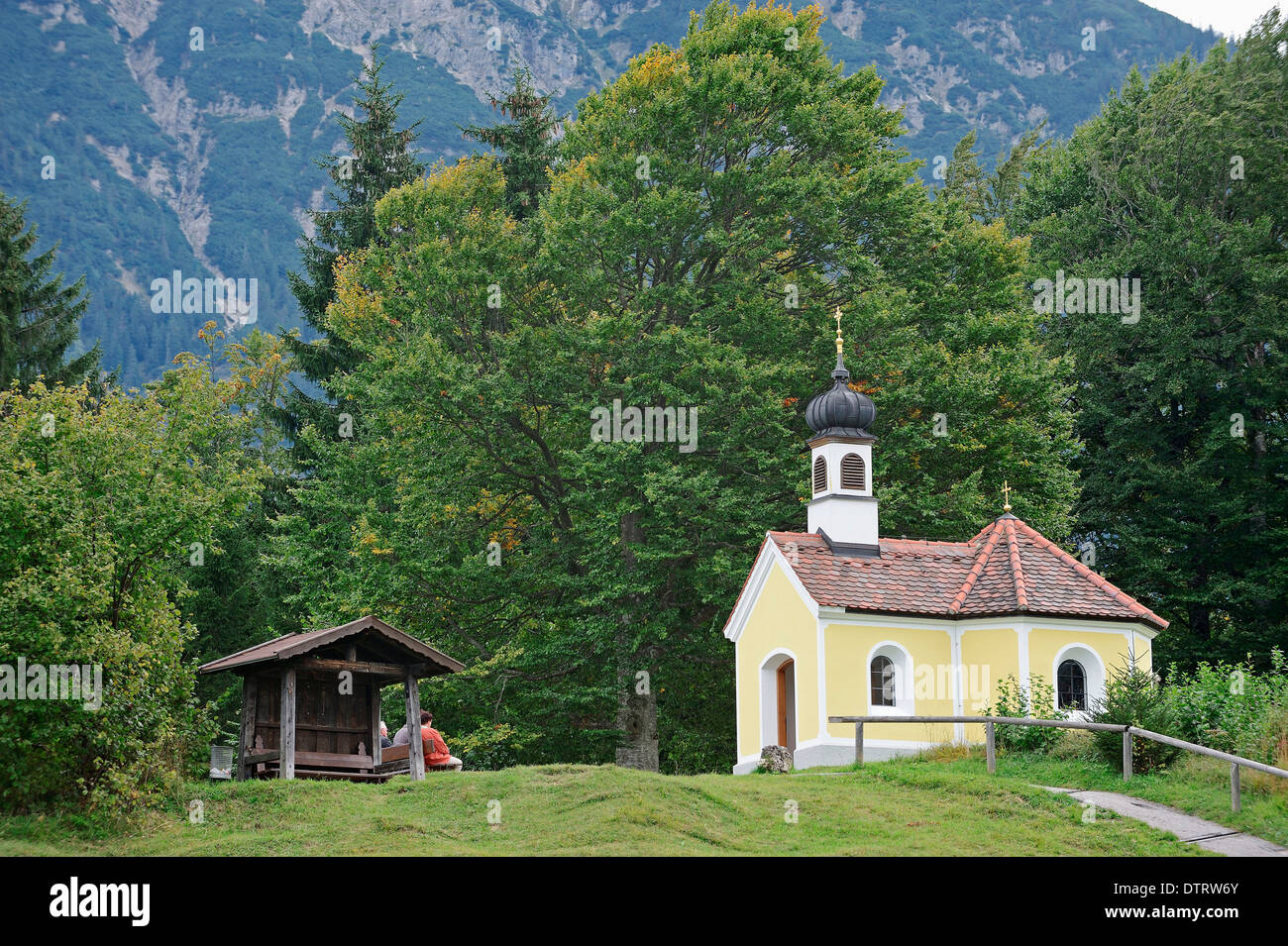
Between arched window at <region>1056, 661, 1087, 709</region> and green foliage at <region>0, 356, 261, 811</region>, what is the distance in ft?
54.5

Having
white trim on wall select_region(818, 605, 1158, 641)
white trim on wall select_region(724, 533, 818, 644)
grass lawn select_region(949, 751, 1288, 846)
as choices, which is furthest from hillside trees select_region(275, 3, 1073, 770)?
grass lawn select_region(949, 751, 1288, 846)

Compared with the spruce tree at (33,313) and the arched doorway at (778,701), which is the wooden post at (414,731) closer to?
the arched doorway at (778,701)

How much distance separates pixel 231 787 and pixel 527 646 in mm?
15564

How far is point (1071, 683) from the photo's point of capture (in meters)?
28.6

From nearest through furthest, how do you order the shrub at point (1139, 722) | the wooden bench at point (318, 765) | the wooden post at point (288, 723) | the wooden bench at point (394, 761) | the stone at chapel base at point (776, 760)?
the shrub at point (1139, 722)
the wooden post at point (288, 723)
the wooden bench at point (318, 765)
the wooden bench at point (394, 761)
the stone at chapel base at point (776, 760)

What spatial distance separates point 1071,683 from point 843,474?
660 centimetres

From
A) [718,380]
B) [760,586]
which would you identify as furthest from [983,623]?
[718,380]

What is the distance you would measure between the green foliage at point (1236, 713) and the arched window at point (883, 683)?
6.32m

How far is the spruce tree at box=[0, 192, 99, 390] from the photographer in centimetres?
4141

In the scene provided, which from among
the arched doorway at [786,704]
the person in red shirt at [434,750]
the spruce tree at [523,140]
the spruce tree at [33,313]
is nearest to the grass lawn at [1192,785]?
the arched doorway at [786,704]

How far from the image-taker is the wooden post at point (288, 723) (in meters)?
22.5

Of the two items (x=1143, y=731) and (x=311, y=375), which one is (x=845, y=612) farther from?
(x=311, y=375)

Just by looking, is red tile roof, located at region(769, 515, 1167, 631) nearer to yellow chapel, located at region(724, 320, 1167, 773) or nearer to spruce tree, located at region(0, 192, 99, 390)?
yellow chapel, located at region(724, 320, 1167, 773)
